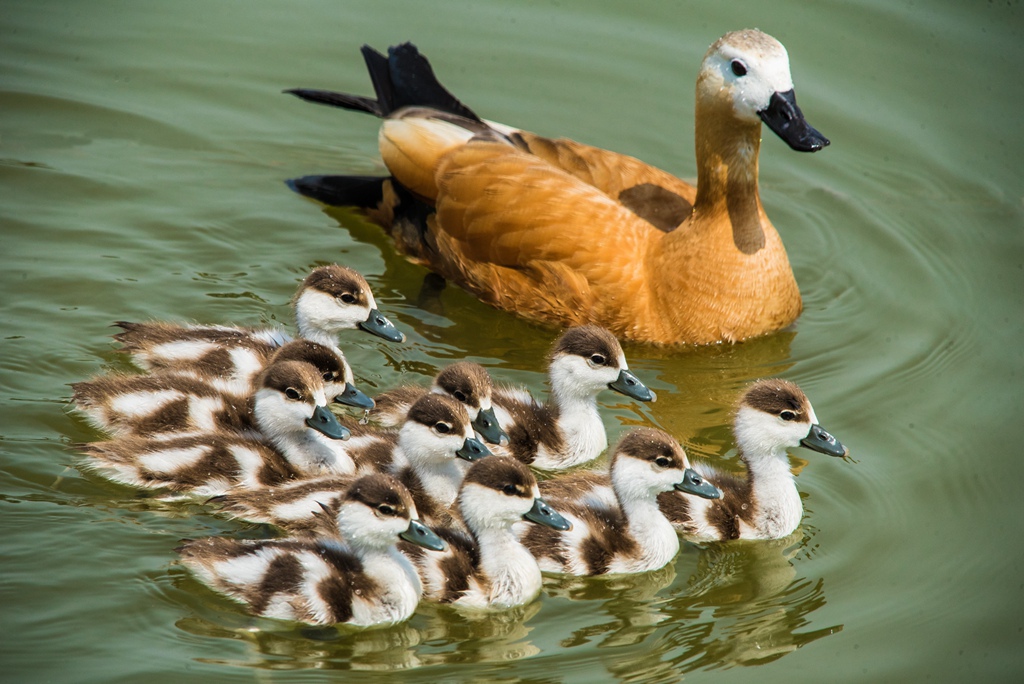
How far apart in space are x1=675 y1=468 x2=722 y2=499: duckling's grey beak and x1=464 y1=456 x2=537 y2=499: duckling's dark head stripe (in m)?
0.69

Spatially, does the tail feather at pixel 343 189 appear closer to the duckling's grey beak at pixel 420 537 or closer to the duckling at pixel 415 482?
the duckling at pixel 415 482

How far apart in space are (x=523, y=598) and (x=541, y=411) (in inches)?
49.7

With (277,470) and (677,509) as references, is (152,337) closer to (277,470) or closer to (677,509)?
(277,470)

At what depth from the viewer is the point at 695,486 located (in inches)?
219

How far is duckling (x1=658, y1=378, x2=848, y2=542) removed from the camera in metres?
5.83

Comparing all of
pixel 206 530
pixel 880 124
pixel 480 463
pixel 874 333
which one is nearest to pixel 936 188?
pixel 880 124

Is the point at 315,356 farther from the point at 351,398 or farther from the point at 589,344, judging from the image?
the point at 589,344

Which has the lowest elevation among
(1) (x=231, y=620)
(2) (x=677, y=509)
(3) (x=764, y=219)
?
(1) (x=231, y=620)

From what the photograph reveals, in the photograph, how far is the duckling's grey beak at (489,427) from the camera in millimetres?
5863

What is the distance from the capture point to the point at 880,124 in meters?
9.55

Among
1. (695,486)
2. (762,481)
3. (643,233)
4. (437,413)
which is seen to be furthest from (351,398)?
(643,233)

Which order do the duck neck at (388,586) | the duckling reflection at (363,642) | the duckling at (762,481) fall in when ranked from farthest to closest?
1. the duckling at (762,481)
2. the duck neck at (388,586)
3. the duckling reflection at (363,642)

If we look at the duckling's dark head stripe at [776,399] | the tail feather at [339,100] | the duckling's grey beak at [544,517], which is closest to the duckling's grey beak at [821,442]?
the duckling's dark head stripe at [776,399]

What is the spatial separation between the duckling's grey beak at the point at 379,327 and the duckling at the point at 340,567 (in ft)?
4.70
